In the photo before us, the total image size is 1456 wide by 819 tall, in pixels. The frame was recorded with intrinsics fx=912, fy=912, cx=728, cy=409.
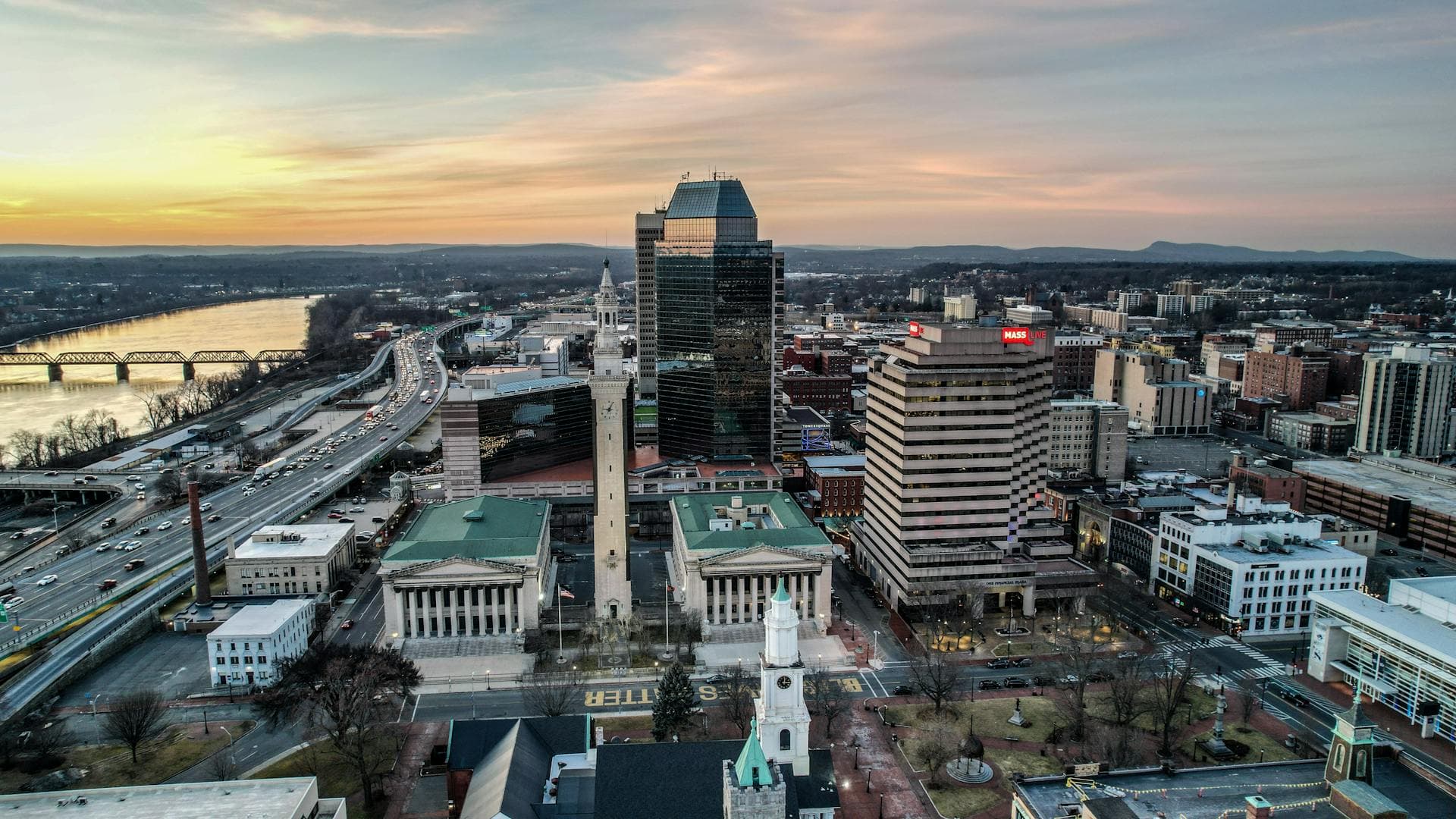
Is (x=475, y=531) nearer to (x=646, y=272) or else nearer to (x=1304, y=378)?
→ (x=646, y=272)

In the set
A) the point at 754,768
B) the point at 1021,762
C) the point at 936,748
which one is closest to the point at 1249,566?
the point at 1021,762

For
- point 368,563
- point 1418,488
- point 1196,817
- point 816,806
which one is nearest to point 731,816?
point 816,806

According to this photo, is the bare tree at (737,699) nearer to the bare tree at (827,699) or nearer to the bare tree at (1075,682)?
the bare tree at (827,699)

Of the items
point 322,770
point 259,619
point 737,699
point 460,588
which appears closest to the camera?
point 322,770

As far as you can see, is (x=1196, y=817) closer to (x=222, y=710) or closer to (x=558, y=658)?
(x=558, y=658)

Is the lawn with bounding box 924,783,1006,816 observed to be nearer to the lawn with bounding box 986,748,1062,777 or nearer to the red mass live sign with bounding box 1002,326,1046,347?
the lawn with bounding box 986,748,1062,777
